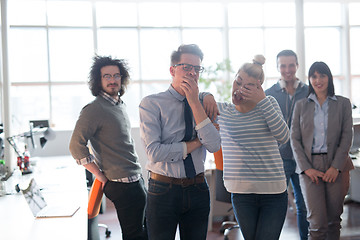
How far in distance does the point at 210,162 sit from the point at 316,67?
2128mm

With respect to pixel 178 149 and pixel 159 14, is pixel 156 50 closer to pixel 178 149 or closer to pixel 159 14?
pixel 159 14

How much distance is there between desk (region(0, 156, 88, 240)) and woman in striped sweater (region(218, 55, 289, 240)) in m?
0.92

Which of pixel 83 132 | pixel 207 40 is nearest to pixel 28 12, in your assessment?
pixel 207 40

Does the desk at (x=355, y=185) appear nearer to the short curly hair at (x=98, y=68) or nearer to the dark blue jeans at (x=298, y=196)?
the dark blue jeans at (x=298, y=196)

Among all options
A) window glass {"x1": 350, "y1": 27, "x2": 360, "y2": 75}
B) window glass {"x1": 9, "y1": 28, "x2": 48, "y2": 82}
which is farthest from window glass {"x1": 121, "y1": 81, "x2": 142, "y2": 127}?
window glass {"x1": 350, "y1": 27, "x2": 360, "y2": 75}

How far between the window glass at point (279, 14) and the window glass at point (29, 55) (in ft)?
13.9

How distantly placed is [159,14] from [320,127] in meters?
5.00

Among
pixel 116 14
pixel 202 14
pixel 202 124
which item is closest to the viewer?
pixel 202 124

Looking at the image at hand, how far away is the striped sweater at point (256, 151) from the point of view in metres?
2.17

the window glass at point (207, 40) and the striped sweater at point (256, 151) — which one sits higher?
the window glass at point (207, 40)

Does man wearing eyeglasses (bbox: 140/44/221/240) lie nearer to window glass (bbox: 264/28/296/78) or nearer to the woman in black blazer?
the woman in black blazer

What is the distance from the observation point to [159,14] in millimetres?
7227

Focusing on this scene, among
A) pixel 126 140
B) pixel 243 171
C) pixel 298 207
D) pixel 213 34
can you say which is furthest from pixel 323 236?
pixel 213 34

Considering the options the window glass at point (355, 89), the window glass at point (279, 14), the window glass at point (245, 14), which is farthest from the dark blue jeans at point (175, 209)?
the window glass at point (355, 89)
